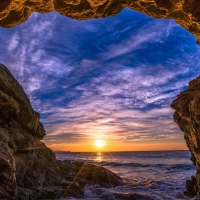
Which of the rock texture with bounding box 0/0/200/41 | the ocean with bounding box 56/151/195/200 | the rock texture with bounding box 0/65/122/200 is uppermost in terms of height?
the rock texture with bounding box 0/0/200/41

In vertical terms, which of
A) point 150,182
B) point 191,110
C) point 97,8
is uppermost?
point 97,8

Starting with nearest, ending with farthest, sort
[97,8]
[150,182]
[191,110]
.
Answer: [97,8] → [191,110] → [150,182]

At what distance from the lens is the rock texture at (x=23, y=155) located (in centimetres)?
970

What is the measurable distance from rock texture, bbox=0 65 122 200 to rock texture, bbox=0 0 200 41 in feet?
17.2

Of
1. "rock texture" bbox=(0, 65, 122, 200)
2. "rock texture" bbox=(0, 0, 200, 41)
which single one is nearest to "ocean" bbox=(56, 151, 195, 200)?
"rock texture" bbox=(0, 65, 122, 200)

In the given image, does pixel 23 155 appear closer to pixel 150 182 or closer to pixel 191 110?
pixel 191 110

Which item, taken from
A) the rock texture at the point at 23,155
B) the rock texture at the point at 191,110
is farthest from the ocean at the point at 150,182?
the rock texture at the point at 191,110

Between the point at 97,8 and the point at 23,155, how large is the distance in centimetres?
1055

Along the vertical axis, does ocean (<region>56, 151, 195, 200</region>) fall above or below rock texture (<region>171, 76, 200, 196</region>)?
below

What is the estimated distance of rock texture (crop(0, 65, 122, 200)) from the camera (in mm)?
9695

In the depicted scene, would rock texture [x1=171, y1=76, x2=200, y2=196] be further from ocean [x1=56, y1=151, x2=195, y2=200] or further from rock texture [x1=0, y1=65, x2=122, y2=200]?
rock texture [x1=0, y1=65, x2=122, y2=200]

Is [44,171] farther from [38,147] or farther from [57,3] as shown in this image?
[57,3]

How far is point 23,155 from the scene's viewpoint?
1365 centimetres

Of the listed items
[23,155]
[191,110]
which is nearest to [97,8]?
[191,110]
